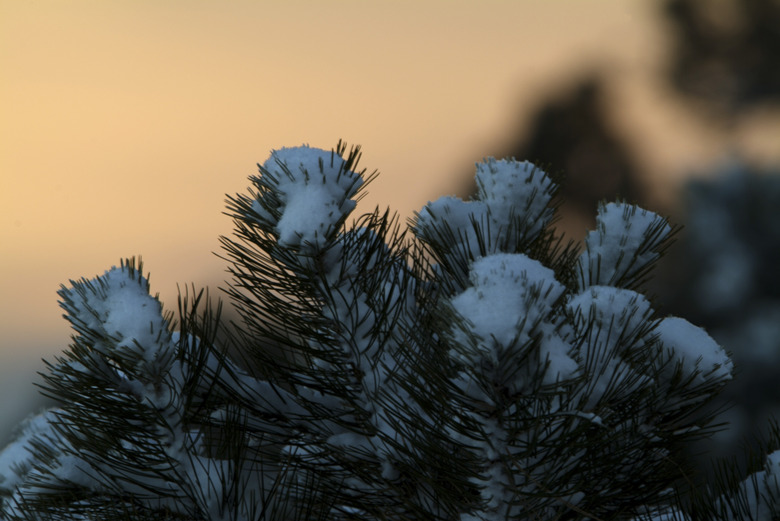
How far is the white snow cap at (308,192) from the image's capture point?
2.06 metres

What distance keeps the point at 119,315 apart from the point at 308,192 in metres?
0.58

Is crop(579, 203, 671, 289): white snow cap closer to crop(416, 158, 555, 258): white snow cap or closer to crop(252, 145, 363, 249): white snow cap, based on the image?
crop(416, 158, 555, 258): white snow cap

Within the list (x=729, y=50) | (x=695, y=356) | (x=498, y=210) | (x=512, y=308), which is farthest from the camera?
(x=729, y=50)

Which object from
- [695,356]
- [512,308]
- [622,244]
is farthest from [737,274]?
[512,308]

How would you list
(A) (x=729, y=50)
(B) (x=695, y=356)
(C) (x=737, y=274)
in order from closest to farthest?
(B) (x=695, y=356) < (C) (x=737, y=274) < (A) (x=729, y=50)

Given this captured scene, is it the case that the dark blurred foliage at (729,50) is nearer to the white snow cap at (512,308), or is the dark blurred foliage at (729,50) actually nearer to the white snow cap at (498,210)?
the white snow cap at (498,210)

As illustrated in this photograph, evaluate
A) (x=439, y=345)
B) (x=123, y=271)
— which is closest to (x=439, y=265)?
(x=439, y=345)

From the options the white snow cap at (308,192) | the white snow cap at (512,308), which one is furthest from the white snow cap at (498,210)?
the white snow cap at (512,308)

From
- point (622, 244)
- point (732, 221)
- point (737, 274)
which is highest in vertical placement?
point (732, 221)

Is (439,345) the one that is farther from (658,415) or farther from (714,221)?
(714,221)

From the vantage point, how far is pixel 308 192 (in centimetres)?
209

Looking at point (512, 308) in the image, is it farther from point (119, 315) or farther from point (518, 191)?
point (119, 315)

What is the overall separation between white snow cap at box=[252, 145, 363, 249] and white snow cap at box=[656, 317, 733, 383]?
991 mm

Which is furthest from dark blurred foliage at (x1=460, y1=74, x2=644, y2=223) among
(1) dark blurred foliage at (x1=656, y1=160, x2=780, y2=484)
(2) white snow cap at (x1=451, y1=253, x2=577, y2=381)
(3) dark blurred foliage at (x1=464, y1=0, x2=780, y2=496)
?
(2) white snow cap at (x1=451, y1=253, x2=577, y2=381)
